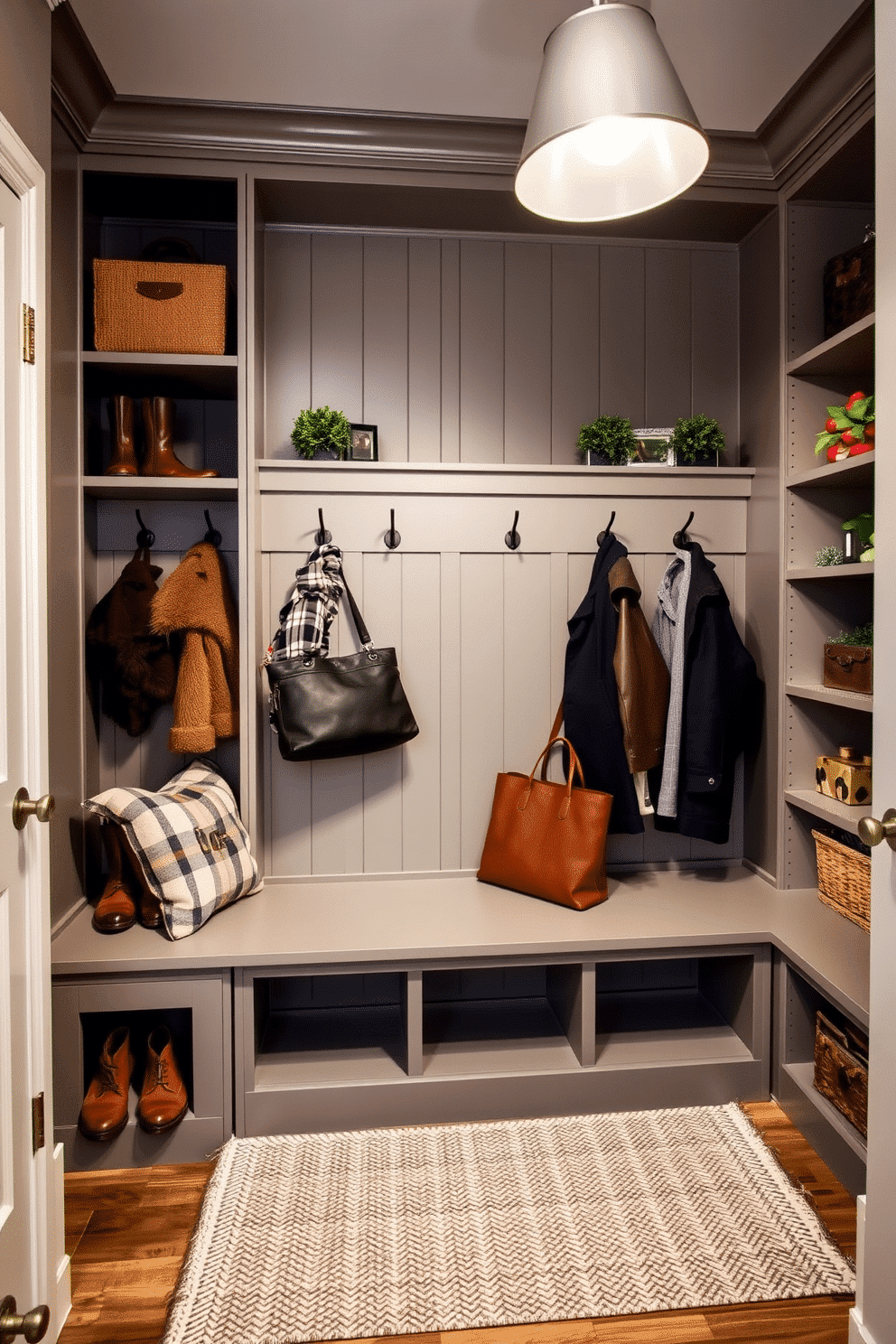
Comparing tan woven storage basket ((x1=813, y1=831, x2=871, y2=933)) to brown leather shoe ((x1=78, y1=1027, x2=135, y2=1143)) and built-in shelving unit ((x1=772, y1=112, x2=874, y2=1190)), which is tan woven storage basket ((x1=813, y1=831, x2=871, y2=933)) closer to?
built-in shelving unit ((x1=772, y1=112, x2=874, y2=1190))

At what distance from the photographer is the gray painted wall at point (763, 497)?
2445 mm

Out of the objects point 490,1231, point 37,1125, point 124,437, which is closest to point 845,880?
point 490,1231

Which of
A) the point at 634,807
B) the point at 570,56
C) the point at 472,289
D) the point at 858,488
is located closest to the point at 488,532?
the point at 472,289

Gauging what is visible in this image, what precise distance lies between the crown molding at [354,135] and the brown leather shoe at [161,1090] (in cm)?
230

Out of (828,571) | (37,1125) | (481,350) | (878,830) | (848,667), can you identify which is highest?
(481,350)

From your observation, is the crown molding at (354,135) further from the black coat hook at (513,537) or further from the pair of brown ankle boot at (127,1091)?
the pair of brown ankle boot at (127,1091)

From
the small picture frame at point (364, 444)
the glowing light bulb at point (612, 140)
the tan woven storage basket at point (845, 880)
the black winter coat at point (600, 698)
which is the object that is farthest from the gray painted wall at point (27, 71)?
the tan woven storage basket at point (845, 880)

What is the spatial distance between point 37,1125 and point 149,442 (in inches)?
67.7

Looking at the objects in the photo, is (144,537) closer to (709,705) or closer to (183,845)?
(183,845)

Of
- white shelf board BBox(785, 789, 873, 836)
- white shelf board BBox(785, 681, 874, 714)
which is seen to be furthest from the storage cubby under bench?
white shelf board BBox(785, 681, 874, 714)

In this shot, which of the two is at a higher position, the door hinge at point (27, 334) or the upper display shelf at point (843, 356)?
the upper display shelf at point (843, 356)

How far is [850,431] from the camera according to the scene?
2121mm

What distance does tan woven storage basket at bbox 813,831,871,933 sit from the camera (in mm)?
2111

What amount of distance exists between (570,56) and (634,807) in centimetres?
177
